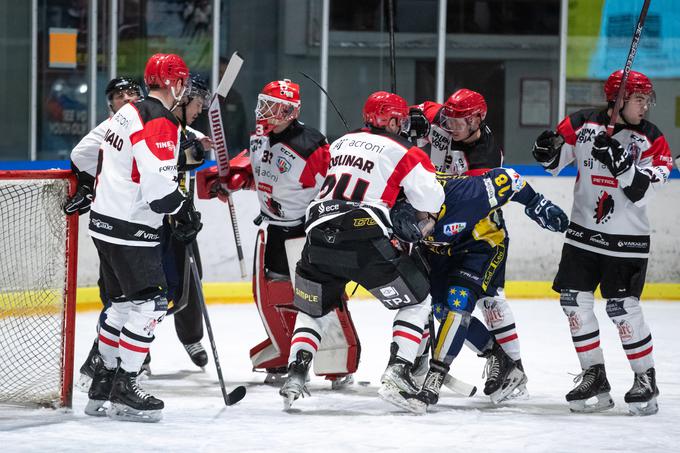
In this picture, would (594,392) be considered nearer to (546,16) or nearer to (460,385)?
(460,385)

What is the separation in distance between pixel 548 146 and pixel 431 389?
1.01m

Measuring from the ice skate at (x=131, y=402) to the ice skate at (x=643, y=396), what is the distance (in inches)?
67.3

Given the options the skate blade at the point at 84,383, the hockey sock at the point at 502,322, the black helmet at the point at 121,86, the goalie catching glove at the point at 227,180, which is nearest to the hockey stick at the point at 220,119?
the goalie catching glove at the point at 227,180

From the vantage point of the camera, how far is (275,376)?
5.11 metres

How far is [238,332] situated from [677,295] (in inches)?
117

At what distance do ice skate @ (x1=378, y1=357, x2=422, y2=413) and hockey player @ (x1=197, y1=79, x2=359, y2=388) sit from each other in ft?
2.00

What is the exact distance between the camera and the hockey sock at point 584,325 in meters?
4.63

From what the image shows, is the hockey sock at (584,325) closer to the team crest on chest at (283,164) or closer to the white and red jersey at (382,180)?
the white and red jersey at (382,180)

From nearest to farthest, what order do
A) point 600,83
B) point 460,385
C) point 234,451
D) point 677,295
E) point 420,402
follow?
1. point 234,451
2. point 420,402
3. point 460,385
4. point 677,295
5. point 600,83

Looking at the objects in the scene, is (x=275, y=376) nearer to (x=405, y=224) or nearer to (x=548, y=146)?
(x=405, y=224)

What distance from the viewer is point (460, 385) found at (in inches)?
189

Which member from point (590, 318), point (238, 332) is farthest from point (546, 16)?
point (590, 318)

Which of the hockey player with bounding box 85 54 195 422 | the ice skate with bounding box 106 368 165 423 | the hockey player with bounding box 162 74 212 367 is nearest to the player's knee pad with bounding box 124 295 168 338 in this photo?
the hockey player with bounding box 85 54 195 422

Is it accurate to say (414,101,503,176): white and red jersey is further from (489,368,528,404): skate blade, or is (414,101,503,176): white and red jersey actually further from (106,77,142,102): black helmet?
(106,77,142,102): black helmet
